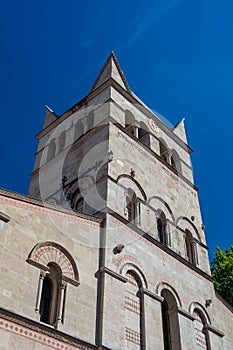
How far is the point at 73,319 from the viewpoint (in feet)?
41.4

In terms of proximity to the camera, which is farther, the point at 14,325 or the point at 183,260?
the point at 183,260

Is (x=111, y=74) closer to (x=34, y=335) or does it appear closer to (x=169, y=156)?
(x=169, y=156)

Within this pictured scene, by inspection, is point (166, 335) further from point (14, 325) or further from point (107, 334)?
point (14, 325)

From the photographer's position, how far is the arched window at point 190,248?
19.7m

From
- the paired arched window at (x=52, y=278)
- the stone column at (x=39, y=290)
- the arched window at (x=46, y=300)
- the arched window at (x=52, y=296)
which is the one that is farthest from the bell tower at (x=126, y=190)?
the stone column at (x=39, y=290)

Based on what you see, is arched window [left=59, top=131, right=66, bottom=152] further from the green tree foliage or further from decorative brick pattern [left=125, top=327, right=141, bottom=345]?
decorative brick pattern [left=125, top=327, right=141, bottom=345]

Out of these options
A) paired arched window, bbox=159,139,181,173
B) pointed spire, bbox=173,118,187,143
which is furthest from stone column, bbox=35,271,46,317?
pointed spire, bbox=173,118,187,143

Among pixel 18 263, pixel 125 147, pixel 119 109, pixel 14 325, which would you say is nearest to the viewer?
pixel 14 325

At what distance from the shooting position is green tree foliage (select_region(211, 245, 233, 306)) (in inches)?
934

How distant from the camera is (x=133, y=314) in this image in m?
14.5

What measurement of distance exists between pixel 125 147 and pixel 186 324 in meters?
8.14

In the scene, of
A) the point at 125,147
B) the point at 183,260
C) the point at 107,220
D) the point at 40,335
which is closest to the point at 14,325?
the point at 40,335

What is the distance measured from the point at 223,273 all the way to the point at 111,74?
12487 mm

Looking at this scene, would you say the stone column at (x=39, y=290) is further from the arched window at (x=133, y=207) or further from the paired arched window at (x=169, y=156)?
the paired arched window at (x=169, y=156)
